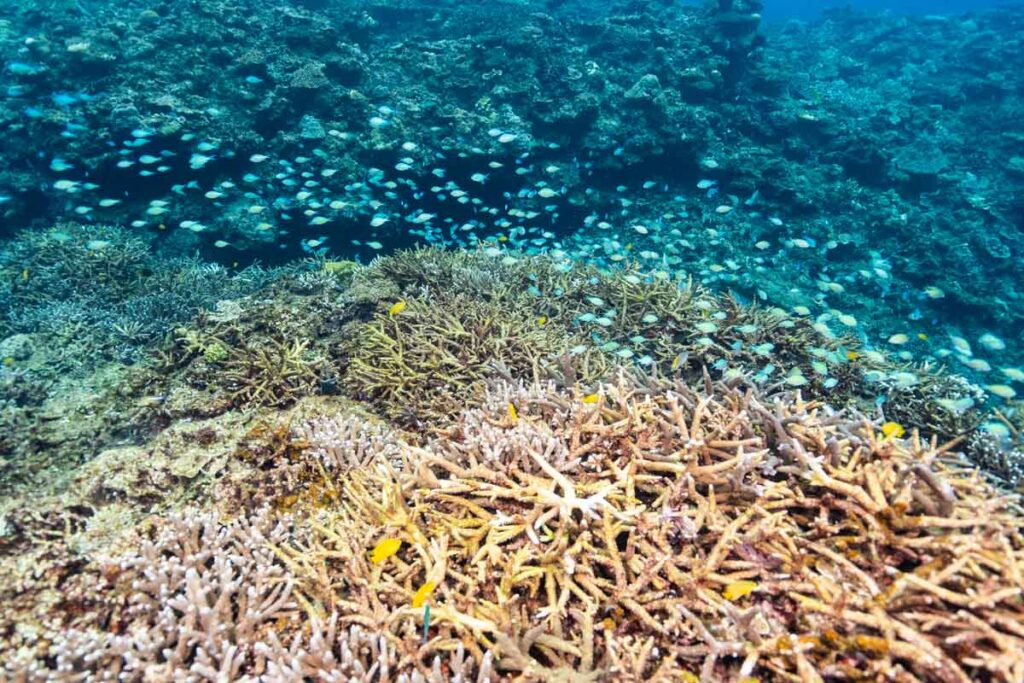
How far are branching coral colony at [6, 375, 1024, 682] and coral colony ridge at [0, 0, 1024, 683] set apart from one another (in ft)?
0.07

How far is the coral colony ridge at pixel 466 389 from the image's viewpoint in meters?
2.30

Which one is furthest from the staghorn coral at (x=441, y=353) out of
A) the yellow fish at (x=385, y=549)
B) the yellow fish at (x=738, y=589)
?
the yellow fish at (x=738, y=589)

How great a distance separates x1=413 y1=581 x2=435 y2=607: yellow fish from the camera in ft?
8.06

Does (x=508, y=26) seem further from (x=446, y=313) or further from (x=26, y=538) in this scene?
(x=26, y=538)

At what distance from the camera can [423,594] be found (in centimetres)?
248

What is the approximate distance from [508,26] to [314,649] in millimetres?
20993

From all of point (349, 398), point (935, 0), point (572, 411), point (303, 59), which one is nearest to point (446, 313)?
point (349, 398)

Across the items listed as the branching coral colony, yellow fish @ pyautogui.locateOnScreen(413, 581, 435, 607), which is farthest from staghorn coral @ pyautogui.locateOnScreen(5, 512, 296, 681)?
yellow fish @ pyautogui.locateOnScreen(413, 581, 435, 607)

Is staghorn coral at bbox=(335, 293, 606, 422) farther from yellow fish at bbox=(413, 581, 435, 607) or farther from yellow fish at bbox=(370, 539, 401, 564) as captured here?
yellow fish at bbox=(413, 581, 435, 607)

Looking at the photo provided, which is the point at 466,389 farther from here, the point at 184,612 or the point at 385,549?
the point at 184,612

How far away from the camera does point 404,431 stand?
4652 mm

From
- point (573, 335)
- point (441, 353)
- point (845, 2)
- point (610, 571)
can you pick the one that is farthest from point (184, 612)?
point (845, 2)

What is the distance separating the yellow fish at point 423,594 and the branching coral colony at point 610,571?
2 cm

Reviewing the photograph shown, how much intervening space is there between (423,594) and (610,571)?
94 cm
